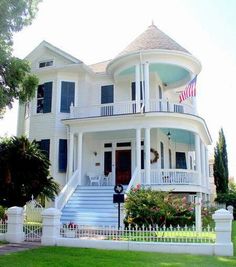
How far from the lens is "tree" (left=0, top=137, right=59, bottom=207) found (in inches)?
601

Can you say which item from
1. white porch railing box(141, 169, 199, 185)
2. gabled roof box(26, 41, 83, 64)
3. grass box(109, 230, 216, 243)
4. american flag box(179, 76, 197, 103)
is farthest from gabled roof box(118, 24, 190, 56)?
grass box(109, 230, 216, 243)

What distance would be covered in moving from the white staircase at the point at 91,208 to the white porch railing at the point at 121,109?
4.22 m

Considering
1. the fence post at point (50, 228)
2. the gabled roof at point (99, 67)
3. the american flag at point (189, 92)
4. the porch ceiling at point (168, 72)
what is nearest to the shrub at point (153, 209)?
the fence post at point (50, 228)

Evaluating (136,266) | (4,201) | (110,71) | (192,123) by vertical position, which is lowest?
(136,266)

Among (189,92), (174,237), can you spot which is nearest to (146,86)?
(189,92)

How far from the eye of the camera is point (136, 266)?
795 cm

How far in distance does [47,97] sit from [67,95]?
4.06 ft

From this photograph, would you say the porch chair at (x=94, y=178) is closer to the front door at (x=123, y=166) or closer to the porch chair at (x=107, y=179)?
the porch chair at (x=107, y=179)

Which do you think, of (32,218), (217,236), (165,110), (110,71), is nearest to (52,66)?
(110,71)

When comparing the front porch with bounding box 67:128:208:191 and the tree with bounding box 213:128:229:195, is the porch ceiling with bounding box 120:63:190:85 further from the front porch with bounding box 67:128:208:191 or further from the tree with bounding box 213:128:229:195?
the tree with bounding box 213:128:229:195

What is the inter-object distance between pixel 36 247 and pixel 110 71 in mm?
12615

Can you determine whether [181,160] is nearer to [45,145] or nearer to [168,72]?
[168,72]

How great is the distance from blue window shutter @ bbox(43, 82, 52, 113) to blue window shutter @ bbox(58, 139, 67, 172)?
219 centimetres

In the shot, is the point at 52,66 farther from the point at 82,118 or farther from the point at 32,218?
the point at 32,218
